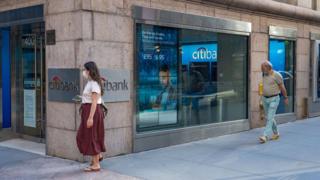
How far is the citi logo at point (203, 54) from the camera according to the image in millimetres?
10289

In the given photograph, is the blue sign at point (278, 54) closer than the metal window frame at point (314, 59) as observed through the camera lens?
Yes

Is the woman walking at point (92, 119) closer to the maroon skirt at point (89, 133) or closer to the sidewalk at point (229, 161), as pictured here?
the maroon skirt at point (89, 133)

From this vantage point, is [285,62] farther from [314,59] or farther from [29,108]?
[29,108]

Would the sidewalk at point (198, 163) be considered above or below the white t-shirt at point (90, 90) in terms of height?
below

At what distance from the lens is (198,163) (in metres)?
7.90

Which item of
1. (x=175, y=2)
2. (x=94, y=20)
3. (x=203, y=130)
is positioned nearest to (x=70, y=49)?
(x=94, y=20)

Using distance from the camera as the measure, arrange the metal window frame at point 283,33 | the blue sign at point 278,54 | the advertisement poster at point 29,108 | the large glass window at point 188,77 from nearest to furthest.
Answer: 1. the large glass window at point 188,77
2. the advertisement poster at point 29,108
3. the metal window frame at point 283,33
4. the blue sign at point 278,54

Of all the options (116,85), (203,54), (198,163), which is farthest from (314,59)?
(116,85)

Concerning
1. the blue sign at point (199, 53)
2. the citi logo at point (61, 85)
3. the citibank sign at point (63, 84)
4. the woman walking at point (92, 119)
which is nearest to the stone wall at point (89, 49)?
the citibank sign at point (63, 84)

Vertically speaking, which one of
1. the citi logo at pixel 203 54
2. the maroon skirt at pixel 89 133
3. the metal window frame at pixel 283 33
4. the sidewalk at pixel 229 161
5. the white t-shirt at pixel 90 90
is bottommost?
the sidewalk at pixel 229 161

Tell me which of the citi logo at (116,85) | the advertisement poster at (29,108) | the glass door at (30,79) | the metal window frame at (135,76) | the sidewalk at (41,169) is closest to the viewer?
the sidewalk at (41,169)

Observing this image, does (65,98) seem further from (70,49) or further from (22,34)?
(22,34)

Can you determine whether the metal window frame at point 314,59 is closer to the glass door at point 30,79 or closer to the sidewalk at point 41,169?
the glass door at point 30,79

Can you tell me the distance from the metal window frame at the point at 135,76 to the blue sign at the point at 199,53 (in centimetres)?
38
